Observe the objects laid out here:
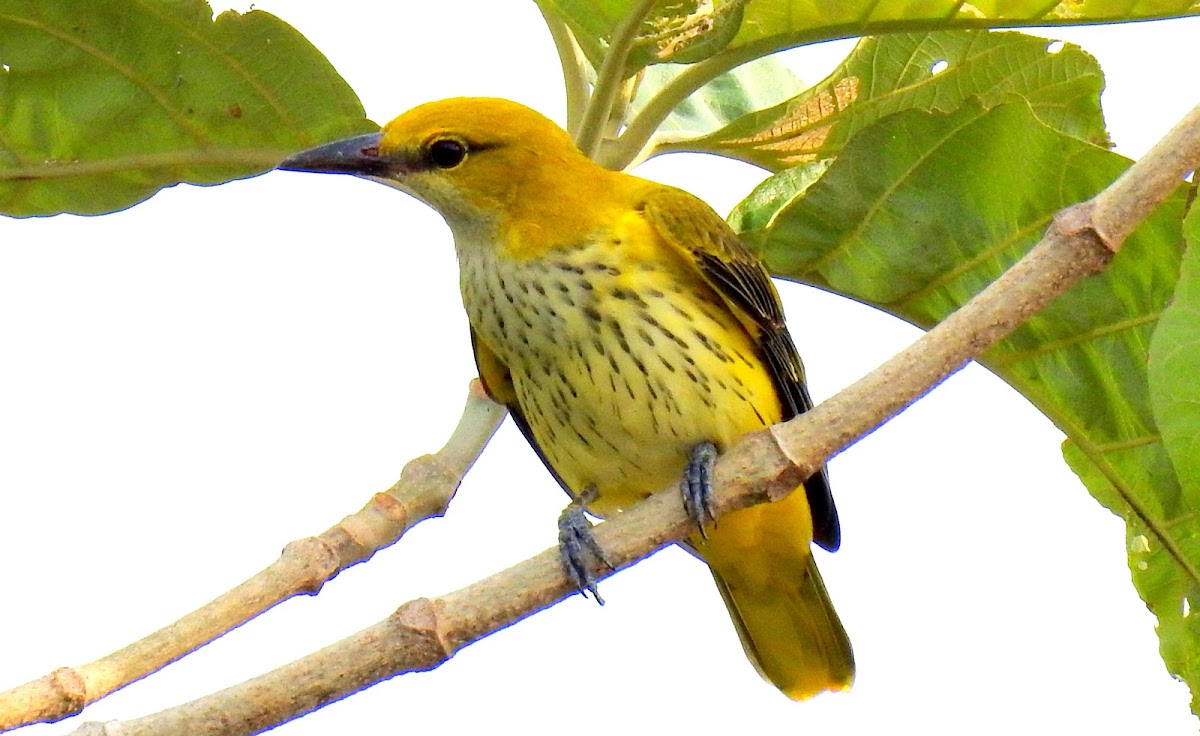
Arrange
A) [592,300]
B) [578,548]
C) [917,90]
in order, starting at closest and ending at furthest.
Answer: [578,548] → [592,300] → [917,90]

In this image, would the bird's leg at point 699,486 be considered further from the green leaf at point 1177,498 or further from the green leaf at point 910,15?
Answer: the green leaf at point 910,15

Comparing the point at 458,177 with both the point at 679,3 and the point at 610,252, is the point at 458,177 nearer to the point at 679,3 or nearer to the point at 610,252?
the point at 610,252

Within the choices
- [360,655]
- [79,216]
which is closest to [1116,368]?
[360,655]

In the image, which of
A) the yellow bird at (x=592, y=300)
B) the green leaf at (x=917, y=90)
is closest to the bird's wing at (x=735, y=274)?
the yellow bird at (x=592, y=300)

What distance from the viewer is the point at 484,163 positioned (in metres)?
2.58

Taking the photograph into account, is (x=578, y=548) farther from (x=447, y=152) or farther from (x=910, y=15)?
(x=910, y=15)

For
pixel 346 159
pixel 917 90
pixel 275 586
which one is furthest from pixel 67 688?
pixel 917 90

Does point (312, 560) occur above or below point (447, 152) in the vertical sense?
below

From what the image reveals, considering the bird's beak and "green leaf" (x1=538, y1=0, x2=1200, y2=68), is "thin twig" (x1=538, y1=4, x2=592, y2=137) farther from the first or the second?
the bird's beak

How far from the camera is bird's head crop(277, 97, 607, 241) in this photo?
249 centimetres

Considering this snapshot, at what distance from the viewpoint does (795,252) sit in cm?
251

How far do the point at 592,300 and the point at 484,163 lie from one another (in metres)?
0.35

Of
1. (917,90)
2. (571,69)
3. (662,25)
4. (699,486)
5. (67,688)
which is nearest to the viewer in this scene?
(67,688)

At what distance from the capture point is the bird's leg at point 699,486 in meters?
1.94
